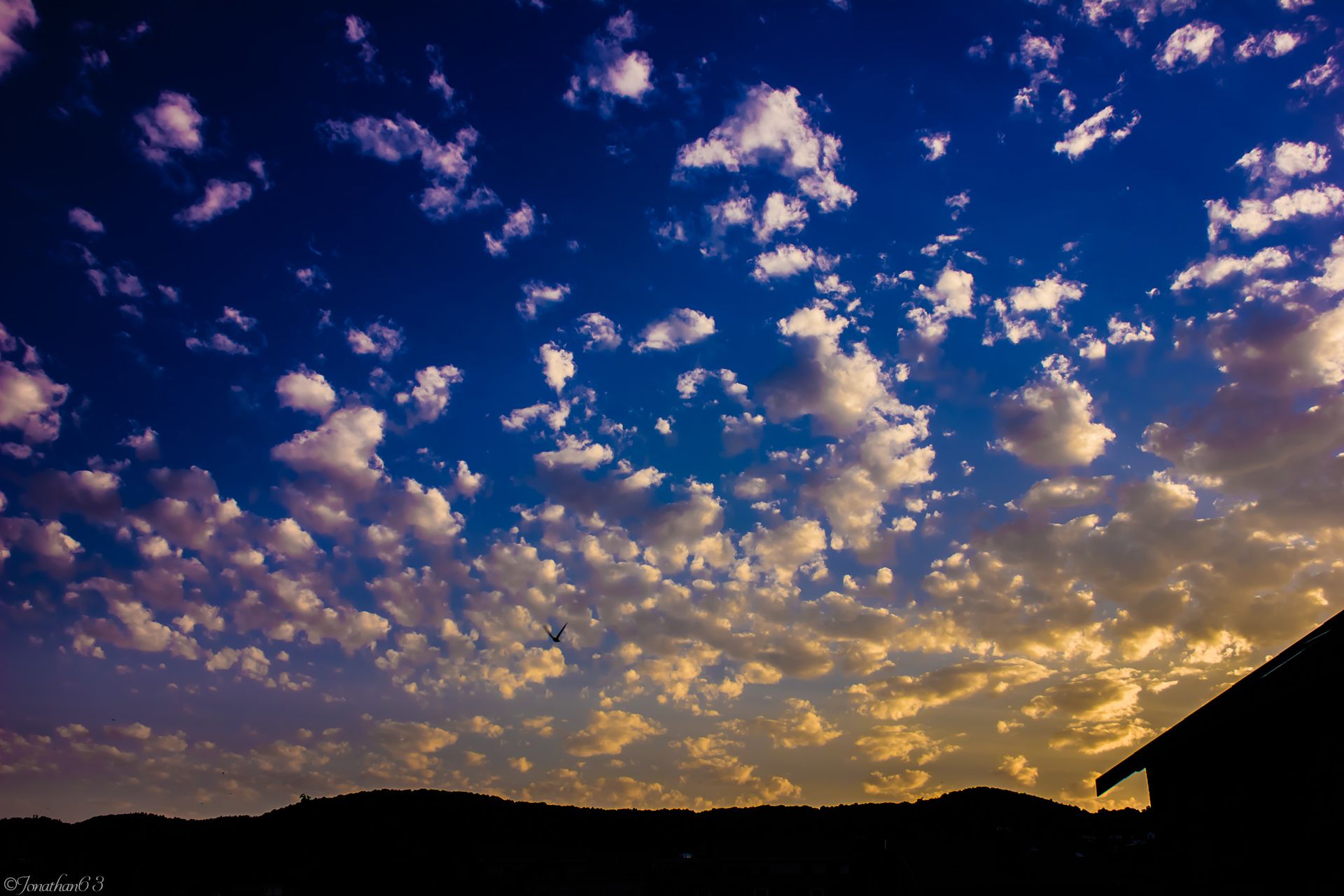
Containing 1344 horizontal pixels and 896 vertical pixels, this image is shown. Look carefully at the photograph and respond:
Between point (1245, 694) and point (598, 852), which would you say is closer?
point (1245, 694)

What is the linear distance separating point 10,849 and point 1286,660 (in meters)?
153

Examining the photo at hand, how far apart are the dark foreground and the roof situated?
1.12 meters

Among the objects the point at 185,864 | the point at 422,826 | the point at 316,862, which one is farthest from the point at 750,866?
the point at 185,864

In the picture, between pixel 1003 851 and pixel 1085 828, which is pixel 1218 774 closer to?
pixel 1003 851

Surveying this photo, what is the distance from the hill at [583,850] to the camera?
55.0 meters

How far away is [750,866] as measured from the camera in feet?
221

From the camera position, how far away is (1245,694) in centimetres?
861

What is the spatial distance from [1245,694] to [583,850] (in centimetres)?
8408

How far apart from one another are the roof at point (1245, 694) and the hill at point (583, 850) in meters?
1.02

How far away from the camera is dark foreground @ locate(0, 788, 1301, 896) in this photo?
5109 centimetres

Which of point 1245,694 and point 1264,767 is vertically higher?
point 1245,694

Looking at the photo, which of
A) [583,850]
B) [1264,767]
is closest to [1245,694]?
[1264,767]

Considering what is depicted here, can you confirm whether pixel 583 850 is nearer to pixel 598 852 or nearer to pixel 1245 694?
pixel 598 852

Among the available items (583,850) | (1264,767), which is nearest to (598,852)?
(583,850)
